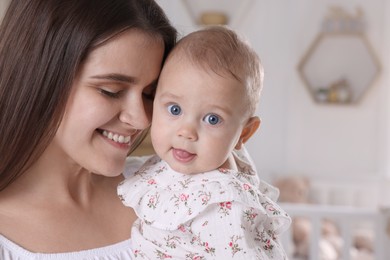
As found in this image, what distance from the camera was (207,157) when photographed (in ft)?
4.27

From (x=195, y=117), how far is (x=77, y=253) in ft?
1.21

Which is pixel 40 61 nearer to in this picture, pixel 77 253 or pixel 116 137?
pixel 116 137

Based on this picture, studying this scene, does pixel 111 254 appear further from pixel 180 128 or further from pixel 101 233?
pixel 180 128

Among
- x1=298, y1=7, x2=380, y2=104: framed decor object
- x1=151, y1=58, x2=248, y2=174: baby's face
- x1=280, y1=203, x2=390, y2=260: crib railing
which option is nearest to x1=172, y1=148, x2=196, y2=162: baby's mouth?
x1=151, y1=58, x2=248, y2=174: baby's face

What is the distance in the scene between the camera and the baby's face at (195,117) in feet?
4.18

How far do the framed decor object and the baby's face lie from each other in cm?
350

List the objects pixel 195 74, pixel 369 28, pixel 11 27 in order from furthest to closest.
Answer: pixel 369 28 < pixel 11 27 < pixel 195 74

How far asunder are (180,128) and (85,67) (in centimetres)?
23

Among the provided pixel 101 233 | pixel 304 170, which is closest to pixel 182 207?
pixel 101 233

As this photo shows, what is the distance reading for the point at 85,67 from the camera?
4.49 ft

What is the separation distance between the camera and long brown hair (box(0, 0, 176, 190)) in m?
1.35

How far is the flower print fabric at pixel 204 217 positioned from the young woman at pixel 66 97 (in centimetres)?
10

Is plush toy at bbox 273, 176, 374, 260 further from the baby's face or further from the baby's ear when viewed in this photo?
the baby's face

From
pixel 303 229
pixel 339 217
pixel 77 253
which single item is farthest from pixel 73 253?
pixel 303 229
